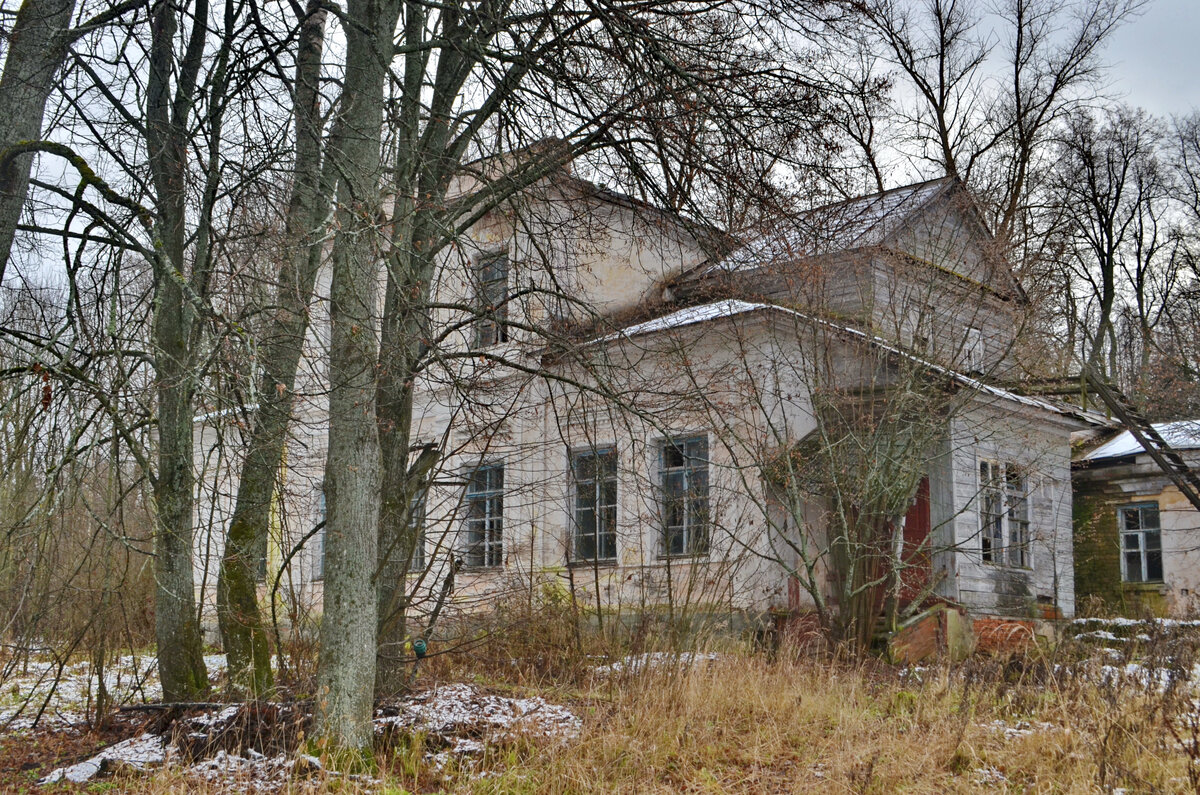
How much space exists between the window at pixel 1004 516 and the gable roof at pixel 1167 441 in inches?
170

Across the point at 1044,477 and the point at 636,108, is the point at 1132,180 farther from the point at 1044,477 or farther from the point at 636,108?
the point at 636,108

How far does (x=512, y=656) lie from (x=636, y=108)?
5756 millimetres

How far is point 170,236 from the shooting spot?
336 inches

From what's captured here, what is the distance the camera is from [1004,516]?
14289 millimetres

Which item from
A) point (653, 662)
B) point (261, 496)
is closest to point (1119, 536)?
point (653, 662)

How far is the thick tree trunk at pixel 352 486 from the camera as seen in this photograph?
6.53m

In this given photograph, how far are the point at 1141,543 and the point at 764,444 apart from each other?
11.3m

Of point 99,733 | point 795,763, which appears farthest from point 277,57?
point 795,763

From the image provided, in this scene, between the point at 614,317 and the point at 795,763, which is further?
the point at 614,317

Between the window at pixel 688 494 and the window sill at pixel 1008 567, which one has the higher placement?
the window at pixel 688 494

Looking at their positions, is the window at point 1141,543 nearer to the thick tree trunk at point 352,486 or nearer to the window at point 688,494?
the window at point 688,494

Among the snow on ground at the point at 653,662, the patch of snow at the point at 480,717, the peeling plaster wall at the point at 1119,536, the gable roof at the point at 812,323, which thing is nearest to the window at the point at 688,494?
the gable roof at the point at 812,323

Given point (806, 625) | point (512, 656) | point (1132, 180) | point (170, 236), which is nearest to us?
point (170, 236)

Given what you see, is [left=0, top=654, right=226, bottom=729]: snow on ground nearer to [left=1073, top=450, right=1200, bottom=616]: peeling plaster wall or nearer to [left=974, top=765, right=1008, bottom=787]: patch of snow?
[left=974, top=765, right=1008, bottom=787]: patch of snow
